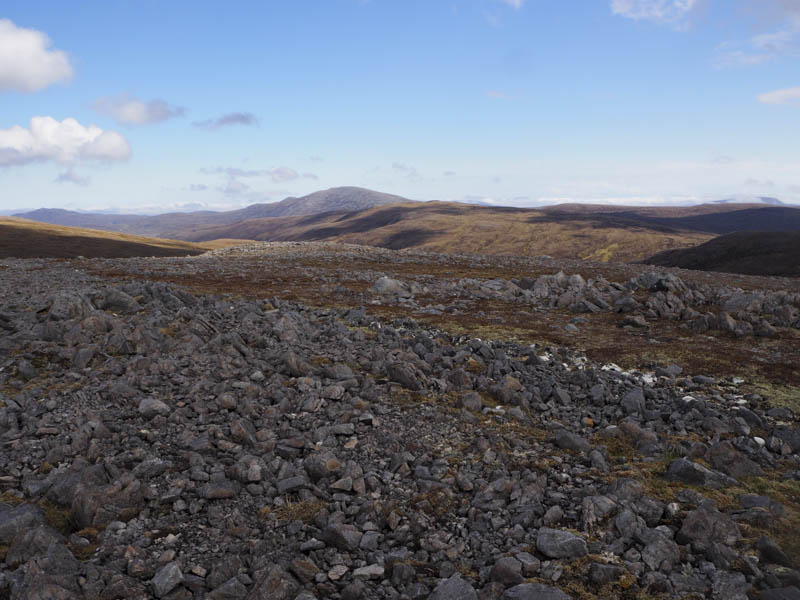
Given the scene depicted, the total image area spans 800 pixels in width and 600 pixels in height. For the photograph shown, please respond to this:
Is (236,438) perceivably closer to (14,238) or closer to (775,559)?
(775,559)

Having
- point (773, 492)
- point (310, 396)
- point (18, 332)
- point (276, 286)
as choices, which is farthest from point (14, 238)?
point (773, 492)

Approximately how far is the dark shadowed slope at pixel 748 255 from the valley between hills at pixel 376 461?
95.6 meters

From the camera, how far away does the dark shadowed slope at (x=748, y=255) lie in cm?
9506

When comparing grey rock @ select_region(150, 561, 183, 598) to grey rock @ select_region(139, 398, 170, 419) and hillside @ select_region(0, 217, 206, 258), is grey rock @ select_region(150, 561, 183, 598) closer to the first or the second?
grey rock @ select_region(139, 398, 170, 419)

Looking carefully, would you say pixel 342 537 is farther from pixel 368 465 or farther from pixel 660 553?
pixel 660 553

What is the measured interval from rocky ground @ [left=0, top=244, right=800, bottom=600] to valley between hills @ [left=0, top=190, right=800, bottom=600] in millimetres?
42

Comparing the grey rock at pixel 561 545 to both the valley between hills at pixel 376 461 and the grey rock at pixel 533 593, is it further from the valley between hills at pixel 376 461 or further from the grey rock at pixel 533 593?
the grey rock at pixel 533 593

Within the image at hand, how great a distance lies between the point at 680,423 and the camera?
36.6 ft

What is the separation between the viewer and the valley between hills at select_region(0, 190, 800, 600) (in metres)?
6.12

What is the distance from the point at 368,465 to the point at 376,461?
206 millimetres

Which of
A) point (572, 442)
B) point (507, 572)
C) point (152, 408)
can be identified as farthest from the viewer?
point (152, 408)

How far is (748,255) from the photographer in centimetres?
11144

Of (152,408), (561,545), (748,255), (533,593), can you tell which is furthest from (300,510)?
(748,255)

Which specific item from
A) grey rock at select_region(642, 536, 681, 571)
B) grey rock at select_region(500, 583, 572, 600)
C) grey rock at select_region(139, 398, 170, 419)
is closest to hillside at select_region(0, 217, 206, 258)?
grey rock at select_region(139, 398, 170, 419)
